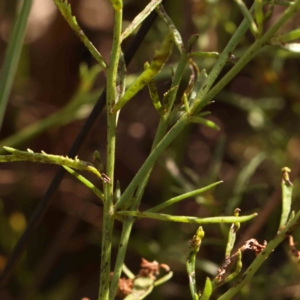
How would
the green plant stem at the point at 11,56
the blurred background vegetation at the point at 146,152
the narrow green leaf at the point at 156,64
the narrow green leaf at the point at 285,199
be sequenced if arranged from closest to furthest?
1. the narrow green leaf at the point at 156,64
2. the narrow green leaf at the point at 285,199
3. the green plant stem at the point at 11,56
4. the blurred background vegetation at the point at 146,152

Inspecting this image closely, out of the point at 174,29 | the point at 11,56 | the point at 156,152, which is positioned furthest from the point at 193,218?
the point at 11,56

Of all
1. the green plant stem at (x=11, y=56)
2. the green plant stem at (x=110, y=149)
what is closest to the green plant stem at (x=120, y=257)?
the green plant stem at (x=110, y=149)

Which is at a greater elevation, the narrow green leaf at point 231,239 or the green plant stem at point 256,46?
the green plant stem at point 256,46

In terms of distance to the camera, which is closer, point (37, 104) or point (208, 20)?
point (208, 20)

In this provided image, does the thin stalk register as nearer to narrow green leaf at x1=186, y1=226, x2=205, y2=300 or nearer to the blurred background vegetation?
narrow green leaf at x1=186, y1=226, x2=205, y2=300

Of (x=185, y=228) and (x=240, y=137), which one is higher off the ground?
(x=240, y=137)

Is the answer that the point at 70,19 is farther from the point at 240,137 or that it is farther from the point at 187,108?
the point at 240,137

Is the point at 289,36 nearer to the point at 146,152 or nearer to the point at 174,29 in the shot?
the point at 174,29

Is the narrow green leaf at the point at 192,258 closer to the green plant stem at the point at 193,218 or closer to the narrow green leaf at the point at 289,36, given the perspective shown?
the green plant stem at the point at 193,218

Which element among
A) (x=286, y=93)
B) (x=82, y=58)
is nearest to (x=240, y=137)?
(x=286, y=93)
